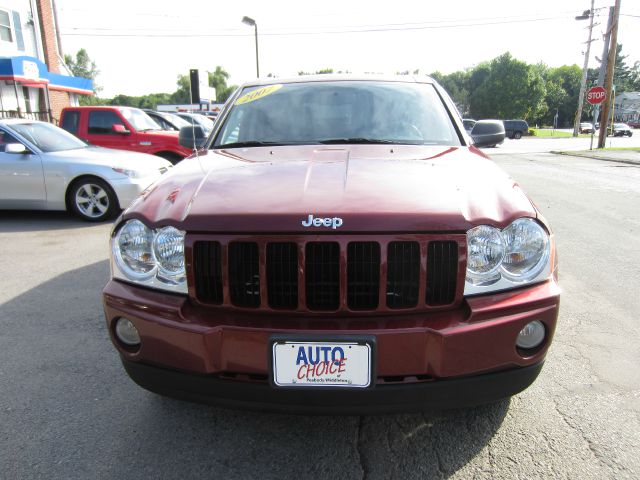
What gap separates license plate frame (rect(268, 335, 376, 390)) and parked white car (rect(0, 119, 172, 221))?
5.61 m

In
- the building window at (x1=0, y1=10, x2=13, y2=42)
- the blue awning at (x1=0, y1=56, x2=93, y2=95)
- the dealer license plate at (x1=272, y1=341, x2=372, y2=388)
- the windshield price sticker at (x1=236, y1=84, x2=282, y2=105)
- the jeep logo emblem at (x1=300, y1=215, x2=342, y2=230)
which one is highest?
the building window at (x1=0, y1=10, x2=13, y2=42)

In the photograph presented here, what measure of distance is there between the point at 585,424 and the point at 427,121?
6.35 ft

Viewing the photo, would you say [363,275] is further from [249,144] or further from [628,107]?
[628,107]

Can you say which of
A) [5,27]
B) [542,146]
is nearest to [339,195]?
[5,27]

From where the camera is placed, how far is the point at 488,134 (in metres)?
3.69

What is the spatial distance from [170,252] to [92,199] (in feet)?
18.7

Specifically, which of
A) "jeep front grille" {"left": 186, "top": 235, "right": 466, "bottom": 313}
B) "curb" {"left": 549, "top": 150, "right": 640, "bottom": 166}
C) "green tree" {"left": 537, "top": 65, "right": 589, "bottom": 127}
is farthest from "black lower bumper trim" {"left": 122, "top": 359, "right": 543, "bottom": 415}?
"green tree" {"left": 537, "top": 65, "right": 589, "bottom": 127}

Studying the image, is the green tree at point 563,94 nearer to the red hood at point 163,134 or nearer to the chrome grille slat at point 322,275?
the red hood at point 163,134

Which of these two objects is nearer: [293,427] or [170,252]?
[170,252]

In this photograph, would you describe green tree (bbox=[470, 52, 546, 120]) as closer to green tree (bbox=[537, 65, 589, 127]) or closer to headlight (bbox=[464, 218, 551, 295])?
green tree (bbox=[537, 65, 589, 127])

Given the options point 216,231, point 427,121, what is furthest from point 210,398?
point 427,121

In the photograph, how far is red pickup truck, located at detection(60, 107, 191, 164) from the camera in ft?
33.7

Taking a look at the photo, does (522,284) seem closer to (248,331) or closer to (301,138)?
(248,331)

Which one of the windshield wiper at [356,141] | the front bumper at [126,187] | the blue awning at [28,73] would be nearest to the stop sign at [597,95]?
the front bumper at [126,187]
